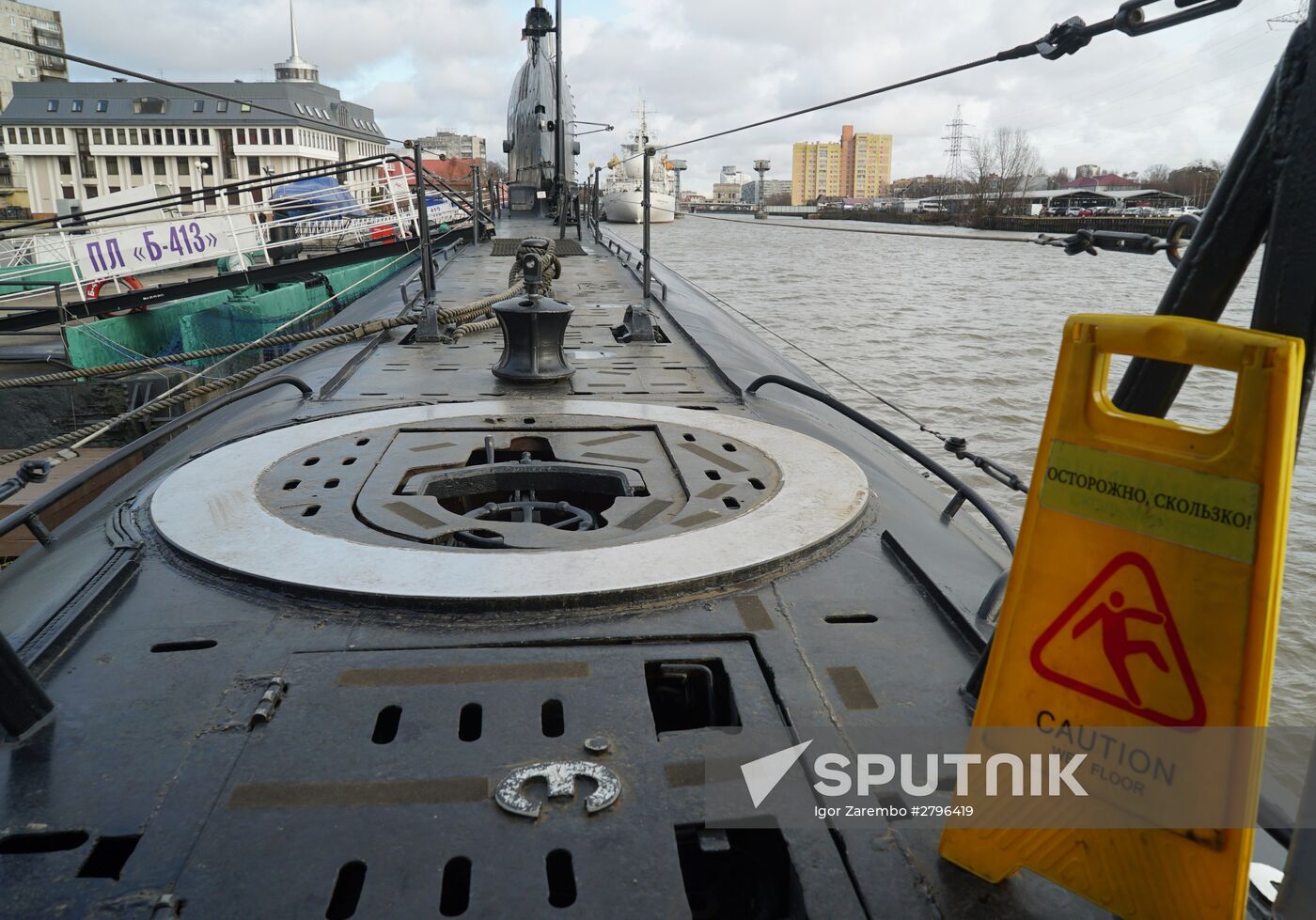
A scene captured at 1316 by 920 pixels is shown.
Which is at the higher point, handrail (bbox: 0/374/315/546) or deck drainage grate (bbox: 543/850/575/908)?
handrail (bbox: 0/374/315/546)

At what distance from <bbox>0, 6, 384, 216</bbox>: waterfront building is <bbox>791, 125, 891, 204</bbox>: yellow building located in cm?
9796

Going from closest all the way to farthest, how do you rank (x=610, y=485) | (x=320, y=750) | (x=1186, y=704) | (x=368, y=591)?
(x=1186, y=704) < (x=320, y=750) < (x=368, y=591) < (x=610, y=485)

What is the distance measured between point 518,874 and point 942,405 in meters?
12.3

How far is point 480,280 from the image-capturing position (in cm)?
1302

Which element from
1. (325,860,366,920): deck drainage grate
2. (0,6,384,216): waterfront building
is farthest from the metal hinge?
(0,6,384,216): waterfront building

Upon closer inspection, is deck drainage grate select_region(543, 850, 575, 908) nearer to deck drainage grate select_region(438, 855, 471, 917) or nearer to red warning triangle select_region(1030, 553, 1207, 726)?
deck drainage grate select_region(438, 855, 471, 917)

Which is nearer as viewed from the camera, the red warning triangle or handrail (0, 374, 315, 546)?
the red warning triangle

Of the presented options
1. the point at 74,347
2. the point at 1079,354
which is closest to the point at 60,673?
the point at 1079,354

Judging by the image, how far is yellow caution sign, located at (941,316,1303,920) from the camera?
1598 mm

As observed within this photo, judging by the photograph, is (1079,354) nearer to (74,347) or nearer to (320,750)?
(320,750)

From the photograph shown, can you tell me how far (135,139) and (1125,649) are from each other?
274ft

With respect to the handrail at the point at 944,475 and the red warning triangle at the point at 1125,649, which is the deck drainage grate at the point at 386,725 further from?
the handrail at the point at 944,475

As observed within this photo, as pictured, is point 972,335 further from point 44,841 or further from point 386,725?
point 44,841

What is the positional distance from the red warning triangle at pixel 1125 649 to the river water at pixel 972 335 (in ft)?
18.8
